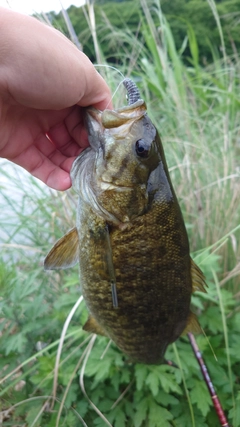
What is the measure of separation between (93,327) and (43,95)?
107cm

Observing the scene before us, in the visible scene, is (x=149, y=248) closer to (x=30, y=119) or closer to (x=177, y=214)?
(x=177, y=214)

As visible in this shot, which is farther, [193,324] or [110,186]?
[193,324]

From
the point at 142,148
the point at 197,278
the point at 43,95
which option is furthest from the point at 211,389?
the point at 43,95

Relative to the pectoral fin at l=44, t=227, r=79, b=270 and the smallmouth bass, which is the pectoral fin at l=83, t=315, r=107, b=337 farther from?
the pectoral fin at l=44, t=227, r=79, b=270

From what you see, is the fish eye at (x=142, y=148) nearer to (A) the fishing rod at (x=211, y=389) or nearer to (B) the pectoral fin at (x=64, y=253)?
(B) the pectoral fin at (x=64, y=253)

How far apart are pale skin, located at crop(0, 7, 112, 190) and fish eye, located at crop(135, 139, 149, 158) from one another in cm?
35

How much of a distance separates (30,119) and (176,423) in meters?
1.70

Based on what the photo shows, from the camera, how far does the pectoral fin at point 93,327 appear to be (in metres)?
1.82

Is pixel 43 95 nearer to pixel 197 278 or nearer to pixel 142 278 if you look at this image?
pixel 142 278

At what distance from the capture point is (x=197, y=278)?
1.63m

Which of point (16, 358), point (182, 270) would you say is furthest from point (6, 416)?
point (182, 270)

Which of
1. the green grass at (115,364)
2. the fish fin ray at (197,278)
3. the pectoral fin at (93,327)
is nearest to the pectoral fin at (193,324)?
the fish fin ray at (197,278)

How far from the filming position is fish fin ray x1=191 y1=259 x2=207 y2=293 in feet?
5.29

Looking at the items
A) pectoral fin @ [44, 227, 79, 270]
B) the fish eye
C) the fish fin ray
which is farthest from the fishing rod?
the fish eye
